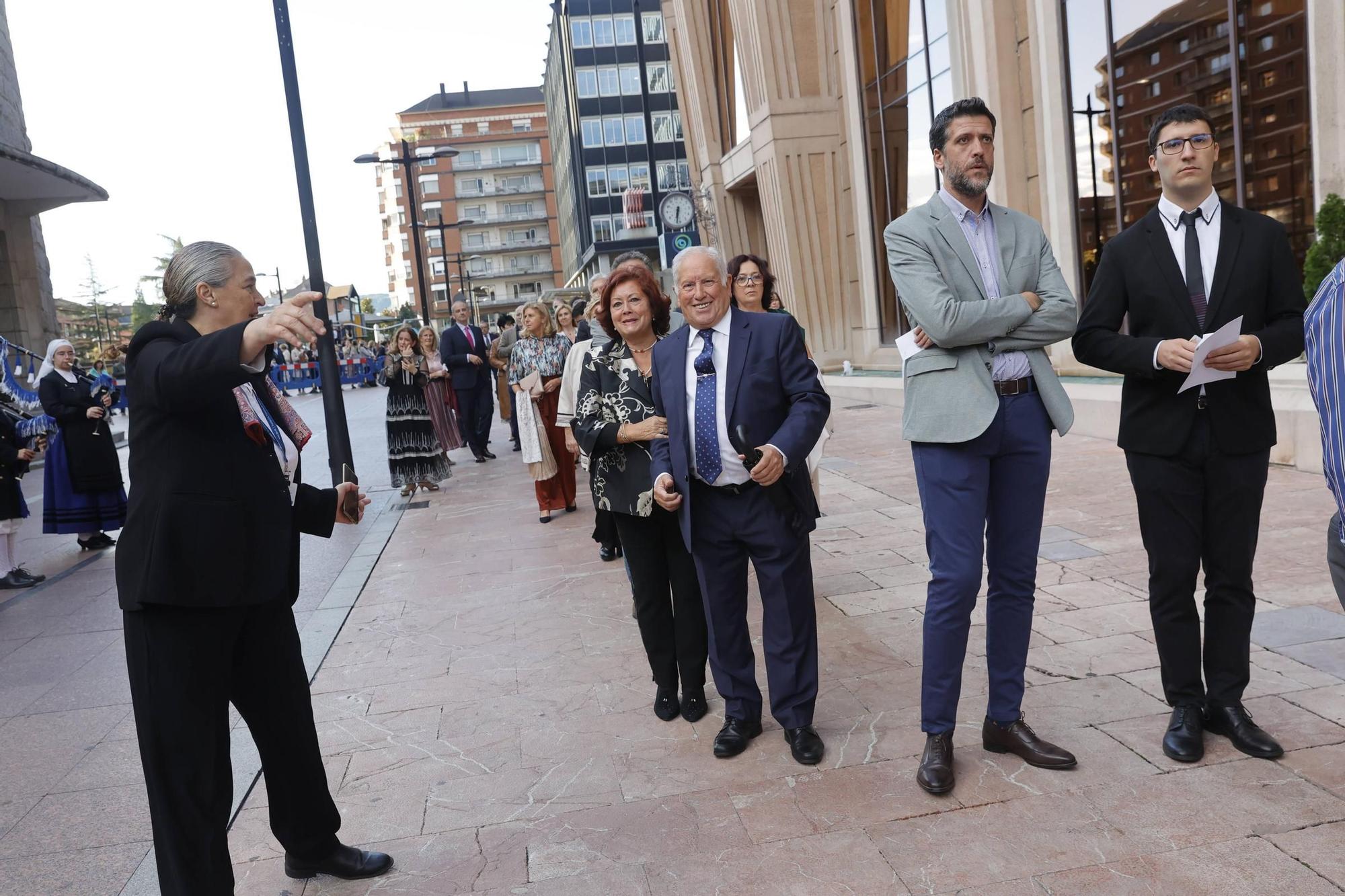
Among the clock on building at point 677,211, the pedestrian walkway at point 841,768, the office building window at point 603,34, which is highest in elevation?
the office building window at point 603,34

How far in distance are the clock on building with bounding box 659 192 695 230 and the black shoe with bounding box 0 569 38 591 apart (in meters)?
10.7

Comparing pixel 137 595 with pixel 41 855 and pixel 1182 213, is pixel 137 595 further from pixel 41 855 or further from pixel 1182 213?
pixel 1182 213

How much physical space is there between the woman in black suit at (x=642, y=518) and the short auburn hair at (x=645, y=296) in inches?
0.4

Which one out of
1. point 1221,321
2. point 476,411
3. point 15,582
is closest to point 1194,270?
point 1221,321

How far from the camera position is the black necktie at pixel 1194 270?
3.50 m

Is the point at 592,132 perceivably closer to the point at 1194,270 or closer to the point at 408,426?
the point at 408,426

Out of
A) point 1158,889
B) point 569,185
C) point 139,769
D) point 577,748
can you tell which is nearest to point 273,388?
point 577,748

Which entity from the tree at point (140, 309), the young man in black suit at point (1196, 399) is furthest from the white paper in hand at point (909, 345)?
the tree at point (140, 309)

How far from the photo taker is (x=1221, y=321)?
3.46 metres

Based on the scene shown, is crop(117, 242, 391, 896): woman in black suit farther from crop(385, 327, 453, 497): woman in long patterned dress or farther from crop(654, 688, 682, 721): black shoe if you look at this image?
crop(385, 327, 453, 497): woman in long patterned dress

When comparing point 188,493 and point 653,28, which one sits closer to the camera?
point 188,493

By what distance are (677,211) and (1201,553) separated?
14229 millimetres

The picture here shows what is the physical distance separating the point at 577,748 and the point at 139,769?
1.78 meters

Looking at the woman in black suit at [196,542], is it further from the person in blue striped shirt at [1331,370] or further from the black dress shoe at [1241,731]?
the black dress shoe at [1241,731]
